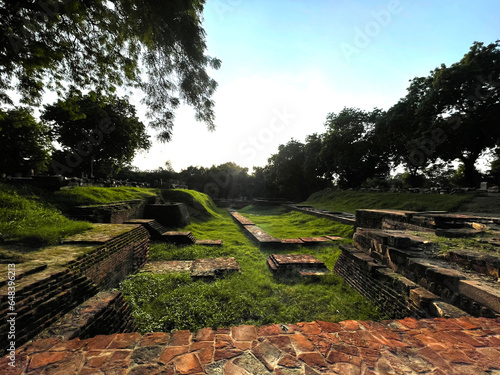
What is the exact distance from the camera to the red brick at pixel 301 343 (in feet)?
5.62

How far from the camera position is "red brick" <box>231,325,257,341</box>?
1854mm

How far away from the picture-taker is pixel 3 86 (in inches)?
202

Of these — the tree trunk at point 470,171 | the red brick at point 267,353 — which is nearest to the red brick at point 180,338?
the red brick at point 267,353

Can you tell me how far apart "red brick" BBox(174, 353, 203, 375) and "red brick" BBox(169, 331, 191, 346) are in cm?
16

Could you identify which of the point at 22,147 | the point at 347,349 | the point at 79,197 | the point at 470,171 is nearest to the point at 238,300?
the point at 347,349

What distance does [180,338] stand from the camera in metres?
1.85

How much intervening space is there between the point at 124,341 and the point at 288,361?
1.35 m

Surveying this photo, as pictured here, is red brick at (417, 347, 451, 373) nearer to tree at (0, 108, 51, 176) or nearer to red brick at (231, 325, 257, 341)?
red brick at (231, 325, 257, 341)

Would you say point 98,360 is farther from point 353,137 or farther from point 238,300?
point 353,137

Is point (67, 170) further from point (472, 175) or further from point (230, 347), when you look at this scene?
point (472, 175)

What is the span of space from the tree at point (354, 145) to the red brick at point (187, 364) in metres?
21.8

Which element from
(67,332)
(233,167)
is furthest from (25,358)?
(233,167)

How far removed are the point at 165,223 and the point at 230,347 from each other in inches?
325

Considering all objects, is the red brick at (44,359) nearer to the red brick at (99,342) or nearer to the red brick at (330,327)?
the red brick at (99,342)
